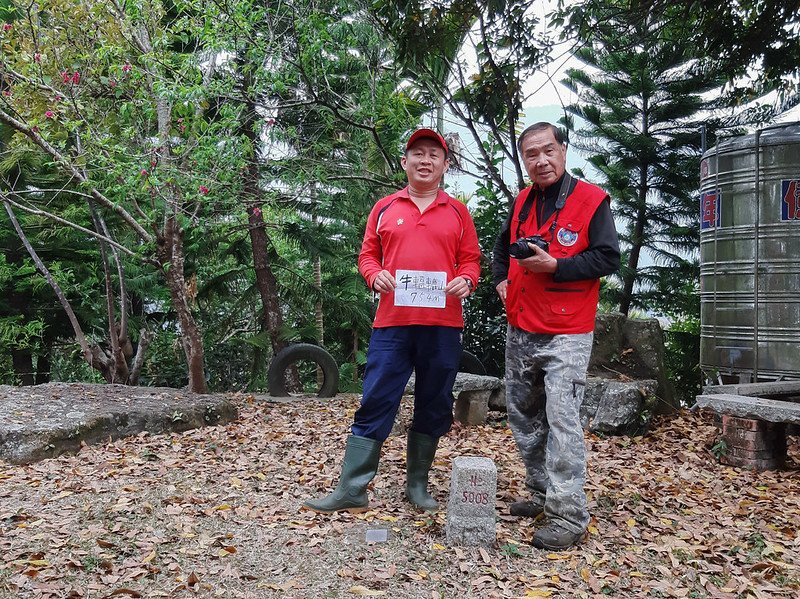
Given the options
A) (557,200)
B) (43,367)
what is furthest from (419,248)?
(43,367)

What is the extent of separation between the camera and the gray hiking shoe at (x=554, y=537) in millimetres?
3607

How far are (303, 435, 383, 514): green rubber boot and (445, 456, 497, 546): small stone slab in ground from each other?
1.74 feet

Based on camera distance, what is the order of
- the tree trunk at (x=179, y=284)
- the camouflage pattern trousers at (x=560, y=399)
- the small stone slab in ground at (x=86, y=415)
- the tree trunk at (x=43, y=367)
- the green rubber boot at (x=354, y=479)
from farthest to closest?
1. the tree trunk at (x=43, y=367)
2. the tree trunk at (x=179, y=284)
3. the small stone slab in ground at (x=86, y=415)
4. the green rubber boot at (x=354, y=479)
5. the camouflage pattern trousers at (x=560, y=399)

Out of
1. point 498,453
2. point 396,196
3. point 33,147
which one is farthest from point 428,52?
point 33,147

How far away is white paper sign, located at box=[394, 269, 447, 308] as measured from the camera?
3820 mm

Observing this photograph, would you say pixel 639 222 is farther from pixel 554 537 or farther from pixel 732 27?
pixel 554 537

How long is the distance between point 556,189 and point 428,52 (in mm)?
3403

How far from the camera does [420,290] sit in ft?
12.5

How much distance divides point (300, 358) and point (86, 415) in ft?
8.74

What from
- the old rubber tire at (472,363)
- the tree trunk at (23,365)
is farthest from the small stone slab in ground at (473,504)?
the tree trunk at (23,365)

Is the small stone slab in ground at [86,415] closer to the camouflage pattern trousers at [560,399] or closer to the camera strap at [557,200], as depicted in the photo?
the camouflage pattern trousers at [560,399]

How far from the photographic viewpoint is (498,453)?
573 cm

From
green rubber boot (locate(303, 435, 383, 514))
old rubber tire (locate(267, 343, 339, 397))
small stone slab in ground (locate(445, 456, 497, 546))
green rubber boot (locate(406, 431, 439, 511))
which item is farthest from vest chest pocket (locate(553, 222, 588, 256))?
old rubber tire (locate(267, 343, 339, 397))

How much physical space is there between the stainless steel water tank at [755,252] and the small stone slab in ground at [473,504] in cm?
388
